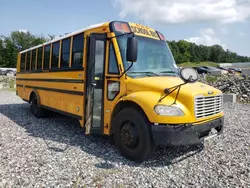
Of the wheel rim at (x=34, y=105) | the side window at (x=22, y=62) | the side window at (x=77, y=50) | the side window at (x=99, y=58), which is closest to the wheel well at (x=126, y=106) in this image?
the side window at (x=99, y=58)

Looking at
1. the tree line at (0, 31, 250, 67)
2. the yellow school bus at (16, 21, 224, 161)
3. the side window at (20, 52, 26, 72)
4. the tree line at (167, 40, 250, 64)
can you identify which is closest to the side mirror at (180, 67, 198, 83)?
the yellow school bus at (16, 21, 224, 161)

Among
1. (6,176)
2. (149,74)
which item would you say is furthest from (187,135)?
(6,176)

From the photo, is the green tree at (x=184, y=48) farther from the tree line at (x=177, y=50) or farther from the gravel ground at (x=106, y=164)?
the gravel ground at (x=106, y=164)

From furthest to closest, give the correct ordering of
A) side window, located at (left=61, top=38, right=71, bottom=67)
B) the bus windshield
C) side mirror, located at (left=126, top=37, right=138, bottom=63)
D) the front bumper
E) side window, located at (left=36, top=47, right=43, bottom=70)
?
side window, located at (left=36, top=47, right=43, bottom=70)
side window, located at (left=61, top=38, right=71, bottom=67)
the bus windshield
side mirror, located at (left=126, top=37, right=138, bottom=63)
the front bumper

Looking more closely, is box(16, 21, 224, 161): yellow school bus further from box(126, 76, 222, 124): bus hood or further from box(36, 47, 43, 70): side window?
box(36, 47, 43, 70): side window

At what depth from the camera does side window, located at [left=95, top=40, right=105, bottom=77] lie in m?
4.80

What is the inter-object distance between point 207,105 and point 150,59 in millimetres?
1454

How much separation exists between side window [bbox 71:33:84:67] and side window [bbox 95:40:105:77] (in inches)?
26.4

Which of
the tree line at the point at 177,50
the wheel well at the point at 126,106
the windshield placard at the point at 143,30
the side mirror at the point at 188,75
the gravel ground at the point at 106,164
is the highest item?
the tree line at the point at 177,50

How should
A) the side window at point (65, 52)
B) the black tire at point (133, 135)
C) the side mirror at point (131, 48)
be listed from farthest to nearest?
1. the side window at point (65, 52)
2. the side mirror at point (131, 48)
3. the black tire at point (133, 135)

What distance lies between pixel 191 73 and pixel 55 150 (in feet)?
10.1

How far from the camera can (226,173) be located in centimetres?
377

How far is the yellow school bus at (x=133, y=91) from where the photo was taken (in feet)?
12.7

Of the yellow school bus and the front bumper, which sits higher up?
the yellow school bus
